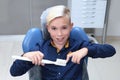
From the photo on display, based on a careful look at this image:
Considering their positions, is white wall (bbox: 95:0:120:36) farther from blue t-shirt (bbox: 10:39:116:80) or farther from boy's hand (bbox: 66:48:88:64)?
boy's hand (bbox: 66:48:88:64)

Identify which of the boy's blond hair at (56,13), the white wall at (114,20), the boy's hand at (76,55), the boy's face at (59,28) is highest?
the boy's blond hair at (56,13)

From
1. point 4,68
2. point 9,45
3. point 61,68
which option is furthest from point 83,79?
point 9,45

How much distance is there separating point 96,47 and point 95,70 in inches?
40.8

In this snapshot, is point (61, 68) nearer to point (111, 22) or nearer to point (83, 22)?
point (83, 22)

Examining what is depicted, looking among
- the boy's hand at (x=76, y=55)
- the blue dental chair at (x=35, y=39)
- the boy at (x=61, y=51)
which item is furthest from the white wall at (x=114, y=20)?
the boy's hand at (x=76, y=55)

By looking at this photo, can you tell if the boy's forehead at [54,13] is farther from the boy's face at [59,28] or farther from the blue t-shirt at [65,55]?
the blue t-shirt at [65,55]

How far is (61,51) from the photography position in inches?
52.0

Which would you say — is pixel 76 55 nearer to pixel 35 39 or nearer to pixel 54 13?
pixel 54 13

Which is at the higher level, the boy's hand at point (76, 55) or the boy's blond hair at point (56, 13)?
the boy's blond hair at point (56, 13)

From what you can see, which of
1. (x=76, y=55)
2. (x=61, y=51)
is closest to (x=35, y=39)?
(x=61, y=51)

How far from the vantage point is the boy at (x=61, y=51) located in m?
1.18

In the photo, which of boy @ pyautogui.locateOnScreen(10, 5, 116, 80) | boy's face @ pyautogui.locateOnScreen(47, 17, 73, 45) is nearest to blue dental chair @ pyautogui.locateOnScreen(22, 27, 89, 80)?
boy @ pyautogui.locateOnScreen(10, 5, 116, 80)

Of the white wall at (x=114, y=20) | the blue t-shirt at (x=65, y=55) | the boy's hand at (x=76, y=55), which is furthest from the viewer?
the white wall at (x=114, y=20)

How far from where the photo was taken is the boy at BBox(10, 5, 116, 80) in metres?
1.18
